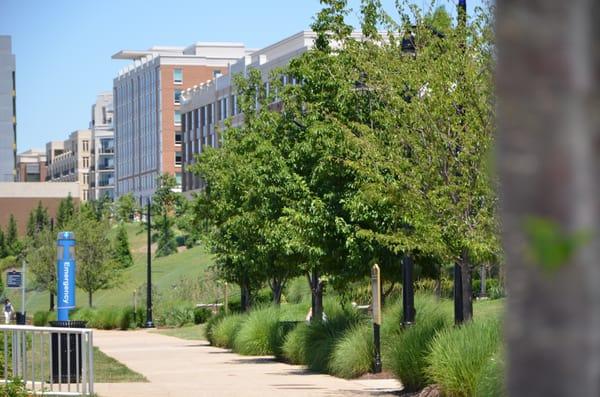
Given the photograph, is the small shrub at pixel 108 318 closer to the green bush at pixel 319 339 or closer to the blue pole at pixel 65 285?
the green bush at pixel 319 339

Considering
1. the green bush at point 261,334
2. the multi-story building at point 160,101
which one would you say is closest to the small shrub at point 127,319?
the green bush at point 261,334

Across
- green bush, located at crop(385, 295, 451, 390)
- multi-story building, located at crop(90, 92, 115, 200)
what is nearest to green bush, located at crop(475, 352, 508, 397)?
green bush, located at crop(385, 295, 451, 390)

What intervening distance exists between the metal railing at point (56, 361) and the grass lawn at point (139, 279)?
53.5 meters

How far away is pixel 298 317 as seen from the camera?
3128cm

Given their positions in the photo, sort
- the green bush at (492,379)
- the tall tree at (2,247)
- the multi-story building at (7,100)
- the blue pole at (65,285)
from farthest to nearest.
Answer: the multi-story building at (7,100) → the tall tree at (2,247) → the blue pole at (65,285) → the green bush at (492,379)

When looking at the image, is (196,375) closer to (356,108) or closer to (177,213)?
(356,108)

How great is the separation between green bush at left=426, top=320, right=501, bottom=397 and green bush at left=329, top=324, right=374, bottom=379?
531 cm

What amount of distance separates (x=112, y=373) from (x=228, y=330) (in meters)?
9.87

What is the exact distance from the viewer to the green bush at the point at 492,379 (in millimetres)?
11866

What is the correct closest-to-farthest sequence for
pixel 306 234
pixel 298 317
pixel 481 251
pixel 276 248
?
pixel 481 251
pixel 306 234
pixel 276 248
pixel 298 317

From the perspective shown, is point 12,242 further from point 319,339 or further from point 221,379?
point 221,379

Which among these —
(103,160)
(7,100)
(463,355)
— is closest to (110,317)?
(463,355)

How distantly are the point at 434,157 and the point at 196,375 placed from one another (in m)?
8.65

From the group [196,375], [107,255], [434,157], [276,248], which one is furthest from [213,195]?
[107,255]
